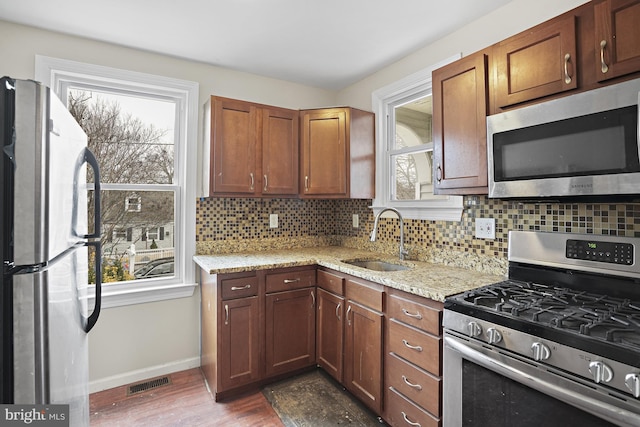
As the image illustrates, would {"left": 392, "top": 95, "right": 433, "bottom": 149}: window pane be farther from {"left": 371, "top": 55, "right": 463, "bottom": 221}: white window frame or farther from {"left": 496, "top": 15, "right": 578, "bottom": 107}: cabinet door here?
{"left": 496, "top": 15, "right": 578, "bottom": 107}: cabinet door

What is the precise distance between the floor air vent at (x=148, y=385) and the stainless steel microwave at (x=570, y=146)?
257 cm

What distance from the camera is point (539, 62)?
1473mm

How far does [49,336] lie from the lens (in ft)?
2.81

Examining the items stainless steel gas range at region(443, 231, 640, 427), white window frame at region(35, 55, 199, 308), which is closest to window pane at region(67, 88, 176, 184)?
white window frame at region(35, 55, 199, 308)

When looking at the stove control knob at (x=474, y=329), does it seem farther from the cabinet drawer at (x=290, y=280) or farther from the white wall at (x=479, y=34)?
the white wall at (x=479, y=34)

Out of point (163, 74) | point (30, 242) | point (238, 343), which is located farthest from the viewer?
point (163, 74)

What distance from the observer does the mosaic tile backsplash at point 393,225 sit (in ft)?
5.19

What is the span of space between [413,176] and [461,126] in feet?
2.82

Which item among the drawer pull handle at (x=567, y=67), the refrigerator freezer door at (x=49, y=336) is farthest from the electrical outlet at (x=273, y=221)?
the drawer pull handle at (x=567, y=67)

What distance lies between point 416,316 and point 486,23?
5.98 feet

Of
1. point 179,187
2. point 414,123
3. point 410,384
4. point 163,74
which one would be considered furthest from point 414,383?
point 163,74

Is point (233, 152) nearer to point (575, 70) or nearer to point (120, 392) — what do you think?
point (120, 392)

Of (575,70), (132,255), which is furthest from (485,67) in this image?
(132,255)

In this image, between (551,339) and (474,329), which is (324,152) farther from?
(551,339)
